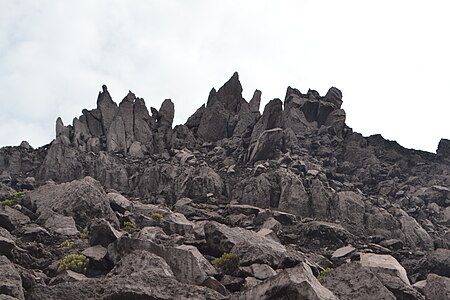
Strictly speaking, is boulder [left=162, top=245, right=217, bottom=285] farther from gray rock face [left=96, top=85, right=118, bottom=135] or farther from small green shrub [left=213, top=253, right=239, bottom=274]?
gray rock face [left=96, top=85, right=118, bottom=135]

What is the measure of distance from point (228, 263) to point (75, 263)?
7.05 meters

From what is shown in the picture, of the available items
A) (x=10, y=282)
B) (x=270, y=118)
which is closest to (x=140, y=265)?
(x=10, y=282)

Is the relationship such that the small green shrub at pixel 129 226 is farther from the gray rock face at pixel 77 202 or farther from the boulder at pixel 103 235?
the boulder at pixel 103 235

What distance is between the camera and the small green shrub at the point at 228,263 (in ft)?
77.8

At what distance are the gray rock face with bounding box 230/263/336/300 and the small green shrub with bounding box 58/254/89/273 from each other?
924 centimetres

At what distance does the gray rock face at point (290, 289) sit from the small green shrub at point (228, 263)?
7.46m

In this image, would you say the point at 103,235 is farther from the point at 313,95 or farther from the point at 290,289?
the point at 313,95

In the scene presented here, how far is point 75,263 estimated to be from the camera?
22.7 meters

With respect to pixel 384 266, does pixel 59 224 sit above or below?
above

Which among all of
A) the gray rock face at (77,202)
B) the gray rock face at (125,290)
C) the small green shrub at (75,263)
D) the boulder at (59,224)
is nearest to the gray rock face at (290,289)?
the gray rock face at (125,290)

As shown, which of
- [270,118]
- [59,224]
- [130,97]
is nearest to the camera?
[59,224]

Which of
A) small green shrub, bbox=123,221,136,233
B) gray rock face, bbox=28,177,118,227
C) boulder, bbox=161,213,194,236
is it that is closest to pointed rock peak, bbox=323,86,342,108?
gray rock face, bbox=28,177,118,227

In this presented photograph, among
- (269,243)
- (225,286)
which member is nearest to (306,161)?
(269,243)

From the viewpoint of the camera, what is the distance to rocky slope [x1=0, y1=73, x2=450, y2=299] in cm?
1939
